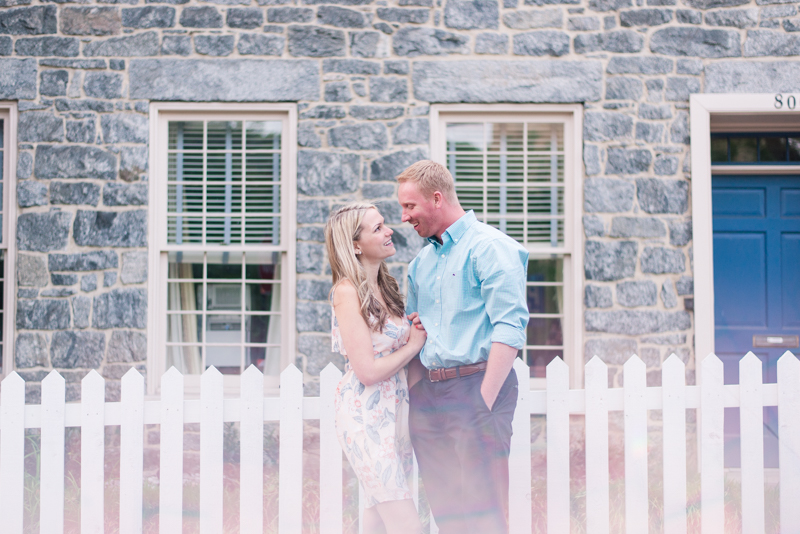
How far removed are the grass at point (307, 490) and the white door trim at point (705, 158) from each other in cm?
115

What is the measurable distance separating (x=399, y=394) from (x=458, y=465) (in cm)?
36

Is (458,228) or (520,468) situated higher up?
(458,228)

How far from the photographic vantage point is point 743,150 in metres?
4.86

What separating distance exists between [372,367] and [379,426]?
0.81 ft

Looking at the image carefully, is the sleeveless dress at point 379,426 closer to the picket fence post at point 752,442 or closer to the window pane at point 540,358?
the picket fence post at point 752,442

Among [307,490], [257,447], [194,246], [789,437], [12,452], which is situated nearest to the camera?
[12,452]

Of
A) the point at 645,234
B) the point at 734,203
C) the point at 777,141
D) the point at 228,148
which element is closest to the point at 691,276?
the point at 645,234

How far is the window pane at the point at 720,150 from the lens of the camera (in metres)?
4.88

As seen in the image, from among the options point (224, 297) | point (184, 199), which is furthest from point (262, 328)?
point (184, 199)

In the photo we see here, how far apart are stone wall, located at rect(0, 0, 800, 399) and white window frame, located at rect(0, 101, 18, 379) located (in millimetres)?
77

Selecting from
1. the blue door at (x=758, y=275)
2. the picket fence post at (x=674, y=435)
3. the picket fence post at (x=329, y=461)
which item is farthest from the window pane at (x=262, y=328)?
the blue door at (x=758, y=275)

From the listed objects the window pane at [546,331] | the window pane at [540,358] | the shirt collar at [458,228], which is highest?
the shirt collar at [458,228]

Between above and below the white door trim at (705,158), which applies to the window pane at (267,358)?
below

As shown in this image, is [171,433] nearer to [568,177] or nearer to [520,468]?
[520,468]
